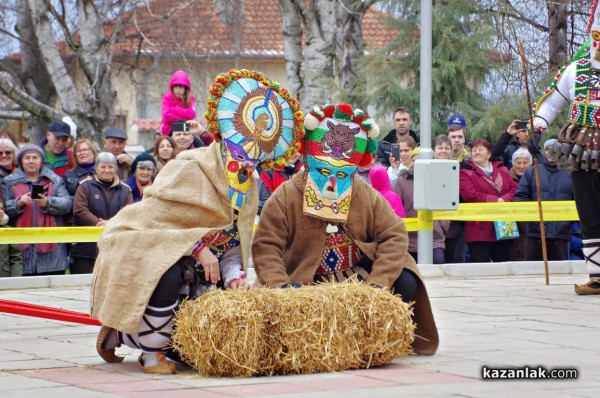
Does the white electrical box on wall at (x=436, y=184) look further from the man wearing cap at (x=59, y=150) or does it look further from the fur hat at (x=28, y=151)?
the fur hat at (x=28, y=151)

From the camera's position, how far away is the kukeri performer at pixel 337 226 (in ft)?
23.9

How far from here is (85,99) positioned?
23.8 m

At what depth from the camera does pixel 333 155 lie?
7.39 meters

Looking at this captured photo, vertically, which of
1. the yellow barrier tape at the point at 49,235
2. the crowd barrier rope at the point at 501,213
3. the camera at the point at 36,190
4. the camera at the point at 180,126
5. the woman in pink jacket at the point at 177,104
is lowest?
the yellow barrier tape at the point at 49,235

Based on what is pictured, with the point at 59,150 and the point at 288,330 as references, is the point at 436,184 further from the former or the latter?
the point at 288,330

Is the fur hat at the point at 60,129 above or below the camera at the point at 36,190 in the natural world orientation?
above

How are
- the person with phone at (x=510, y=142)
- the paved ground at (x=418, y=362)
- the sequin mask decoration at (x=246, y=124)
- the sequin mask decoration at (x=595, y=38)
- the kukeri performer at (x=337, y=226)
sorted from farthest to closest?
the person with phone at (x=510, y=142) < the sequin mask decoration at (x=595, y=38) < the kukeri performer at (x=337, y=226) < the sequin mask decoration at (x=246, y=124) < the paved ground at (x=418, y=362)

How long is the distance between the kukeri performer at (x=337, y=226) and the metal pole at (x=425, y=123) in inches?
206

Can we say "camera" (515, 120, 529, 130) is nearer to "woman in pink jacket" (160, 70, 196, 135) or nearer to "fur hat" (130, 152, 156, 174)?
"woman in pink jacket" (160, 70, 196, 135)

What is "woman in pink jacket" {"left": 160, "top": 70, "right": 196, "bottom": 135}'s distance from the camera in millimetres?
13203

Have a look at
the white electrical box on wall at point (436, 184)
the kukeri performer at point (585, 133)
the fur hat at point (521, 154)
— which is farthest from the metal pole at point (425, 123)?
the kukeri performer at point (585, 133)

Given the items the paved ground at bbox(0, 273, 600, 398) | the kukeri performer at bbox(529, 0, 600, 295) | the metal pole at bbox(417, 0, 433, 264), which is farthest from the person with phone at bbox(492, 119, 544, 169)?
the paved ground at bbox(0, 273, 600, 398)

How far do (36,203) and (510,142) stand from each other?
5.69 m

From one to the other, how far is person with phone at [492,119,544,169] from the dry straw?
5829 millimetres
